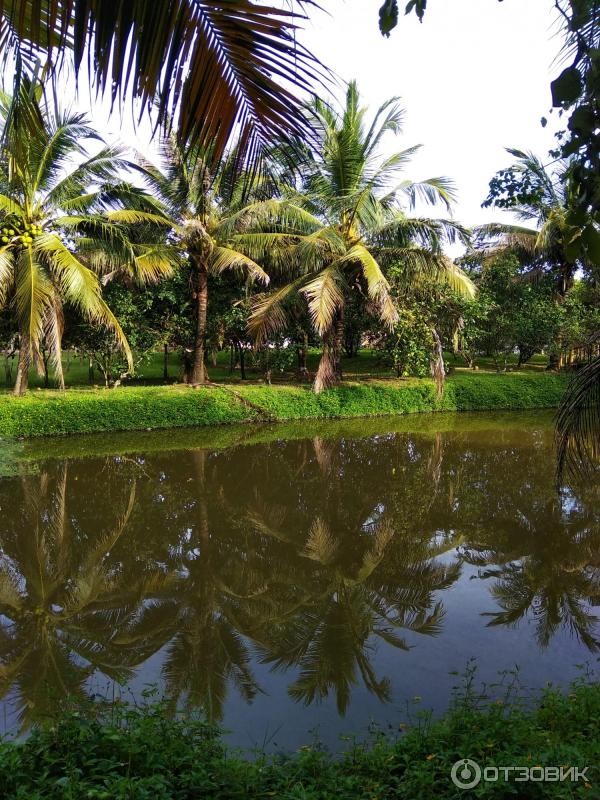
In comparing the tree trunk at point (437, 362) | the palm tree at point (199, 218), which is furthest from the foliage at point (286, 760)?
the tree trunk at point (437, 362)

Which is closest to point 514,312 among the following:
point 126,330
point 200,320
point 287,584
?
point 200,320

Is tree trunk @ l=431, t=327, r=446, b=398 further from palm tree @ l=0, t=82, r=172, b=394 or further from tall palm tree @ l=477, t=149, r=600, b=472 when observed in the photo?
palm tree @ l=0, t=82, r=172, b=394

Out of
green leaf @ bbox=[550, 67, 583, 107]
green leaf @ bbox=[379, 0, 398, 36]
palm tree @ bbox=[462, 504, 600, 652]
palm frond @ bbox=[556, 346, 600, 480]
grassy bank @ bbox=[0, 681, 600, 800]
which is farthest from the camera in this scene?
palm tree @ bbox=[462, 504, 600, 652]

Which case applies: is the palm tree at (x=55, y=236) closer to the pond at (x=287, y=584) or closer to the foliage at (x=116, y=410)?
the foliage at (x=116, y=410)

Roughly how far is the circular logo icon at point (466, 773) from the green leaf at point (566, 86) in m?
2.59

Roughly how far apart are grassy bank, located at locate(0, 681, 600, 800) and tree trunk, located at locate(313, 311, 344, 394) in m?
13.8

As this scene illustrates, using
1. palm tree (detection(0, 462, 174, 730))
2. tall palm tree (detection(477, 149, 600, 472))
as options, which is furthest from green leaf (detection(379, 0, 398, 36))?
palm tree (detection(0, 462, 174, 730))

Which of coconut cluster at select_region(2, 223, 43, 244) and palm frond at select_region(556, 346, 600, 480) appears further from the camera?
coconut cluster at select_region(2, 223, 43, 244)

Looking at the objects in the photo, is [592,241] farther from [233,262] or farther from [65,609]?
[233,262]

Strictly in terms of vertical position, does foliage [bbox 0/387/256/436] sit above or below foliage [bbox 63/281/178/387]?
below

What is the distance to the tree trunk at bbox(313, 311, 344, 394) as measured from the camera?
17078mm

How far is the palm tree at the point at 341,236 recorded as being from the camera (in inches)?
609

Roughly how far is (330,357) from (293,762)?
1465cm

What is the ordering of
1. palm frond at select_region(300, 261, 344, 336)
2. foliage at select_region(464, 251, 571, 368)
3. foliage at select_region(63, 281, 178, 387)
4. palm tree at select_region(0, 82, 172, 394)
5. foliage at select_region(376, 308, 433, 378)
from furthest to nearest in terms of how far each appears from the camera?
foliage at select_region(464, 251, 571, 368) → foliage at select_region(376, 308, 433, 378) → foliage at select_region(63, 281, 178, 387) → palm frond at select_region(300, 261, 344, 336) → palm tree at select_region(0, 82, 172, 394)
